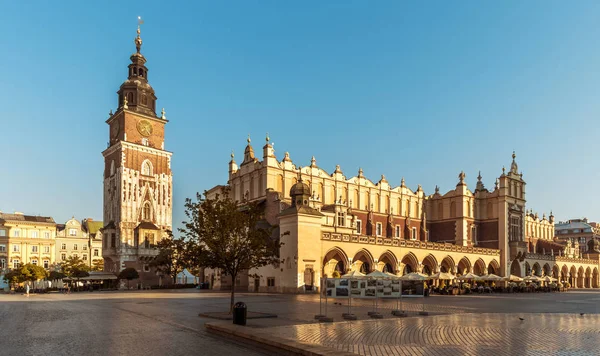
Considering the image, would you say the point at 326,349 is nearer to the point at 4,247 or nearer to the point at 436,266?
the point at 436,266

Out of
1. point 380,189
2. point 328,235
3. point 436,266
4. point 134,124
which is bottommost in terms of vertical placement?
point 436,266

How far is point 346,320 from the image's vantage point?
74.6 ft

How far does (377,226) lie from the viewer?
237ft

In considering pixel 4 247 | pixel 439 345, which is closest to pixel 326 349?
pixel 439 345

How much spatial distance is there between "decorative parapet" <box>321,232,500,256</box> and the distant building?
3093 inches

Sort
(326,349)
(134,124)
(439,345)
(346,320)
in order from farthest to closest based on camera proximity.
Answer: (134,124) < (346,320) < (439,345) < (326,349)

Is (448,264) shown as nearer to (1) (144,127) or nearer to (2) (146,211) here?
(2) (146,211)

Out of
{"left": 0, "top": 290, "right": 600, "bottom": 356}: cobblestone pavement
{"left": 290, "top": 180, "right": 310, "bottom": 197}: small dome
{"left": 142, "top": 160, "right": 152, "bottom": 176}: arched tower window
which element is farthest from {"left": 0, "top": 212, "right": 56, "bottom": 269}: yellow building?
{"left": 0, "top": 290, "right": 600, "bottom": 356}: cobblestone pavement

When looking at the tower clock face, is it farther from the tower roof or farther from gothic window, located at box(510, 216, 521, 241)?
gothic window, located at box(510, 216, 521, 241)

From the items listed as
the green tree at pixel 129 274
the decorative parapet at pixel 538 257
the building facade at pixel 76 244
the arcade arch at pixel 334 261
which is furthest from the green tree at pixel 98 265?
the decorative parapet at pixel 538 257

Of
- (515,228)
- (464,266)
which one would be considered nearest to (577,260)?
(515,228)

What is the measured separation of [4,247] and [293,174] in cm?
6307

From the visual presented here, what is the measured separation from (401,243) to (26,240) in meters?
74.2

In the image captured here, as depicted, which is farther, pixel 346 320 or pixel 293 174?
pixel 293 174
